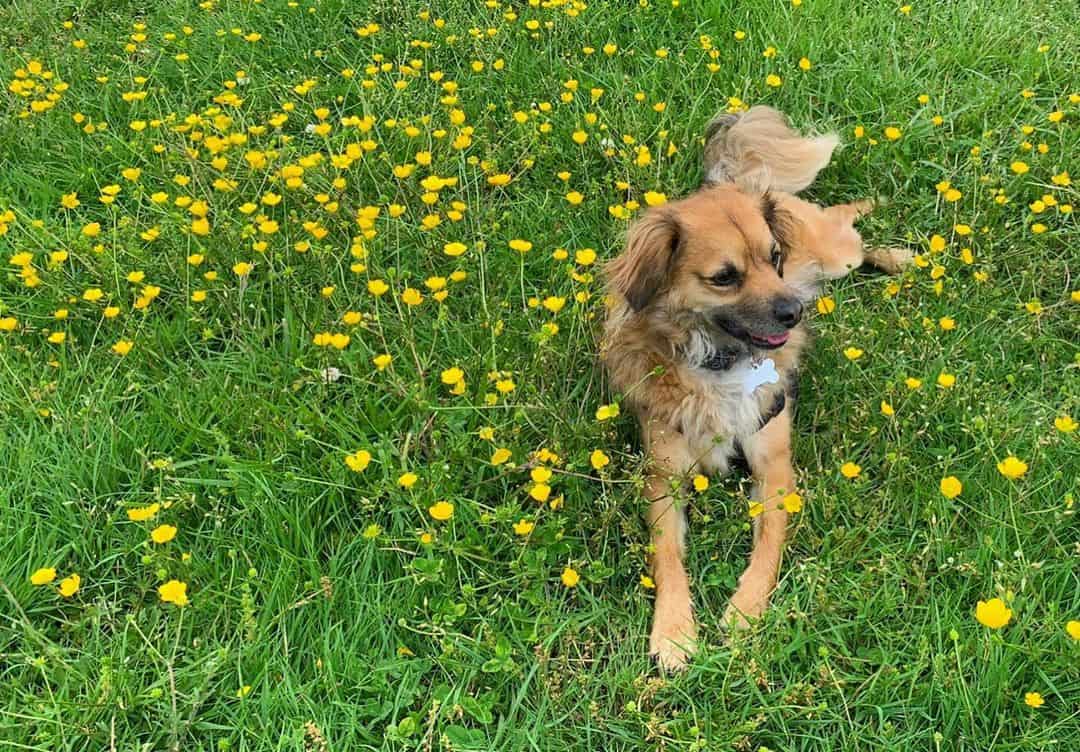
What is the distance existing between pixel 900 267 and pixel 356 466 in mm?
2364

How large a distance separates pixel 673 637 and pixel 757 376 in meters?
0.89

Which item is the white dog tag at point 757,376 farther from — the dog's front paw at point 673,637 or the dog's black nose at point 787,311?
the dog's front paw at point 673,637

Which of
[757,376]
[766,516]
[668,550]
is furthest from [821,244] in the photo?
[668,550]

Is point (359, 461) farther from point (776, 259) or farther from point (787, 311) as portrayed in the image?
point (776, 259)

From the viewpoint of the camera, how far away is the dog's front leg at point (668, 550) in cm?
208

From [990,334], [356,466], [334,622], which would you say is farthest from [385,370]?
[990,334]

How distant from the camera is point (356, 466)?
79.4 inches

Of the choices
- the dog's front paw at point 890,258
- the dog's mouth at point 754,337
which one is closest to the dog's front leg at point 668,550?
the dog's mouth at point 754,337

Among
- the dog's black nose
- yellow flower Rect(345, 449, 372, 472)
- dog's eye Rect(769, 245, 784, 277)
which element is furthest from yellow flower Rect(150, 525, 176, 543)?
dog's eye Rect(769, 245, 784, 277)

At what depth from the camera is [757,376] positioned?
2574 millimetres

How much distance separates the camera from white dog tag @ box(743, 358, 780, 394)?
258 cm

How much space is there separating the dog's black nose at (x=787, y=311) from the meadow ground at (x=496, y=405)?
193mm

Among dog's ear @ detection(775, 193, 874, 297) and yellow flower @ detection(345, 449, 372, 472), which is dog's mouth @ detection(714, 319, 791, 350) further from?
yellow flower @ detection(345, 449, 372, 472)

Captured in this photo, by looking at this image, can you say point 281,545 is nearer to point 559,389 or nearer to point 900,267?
point 559,389
